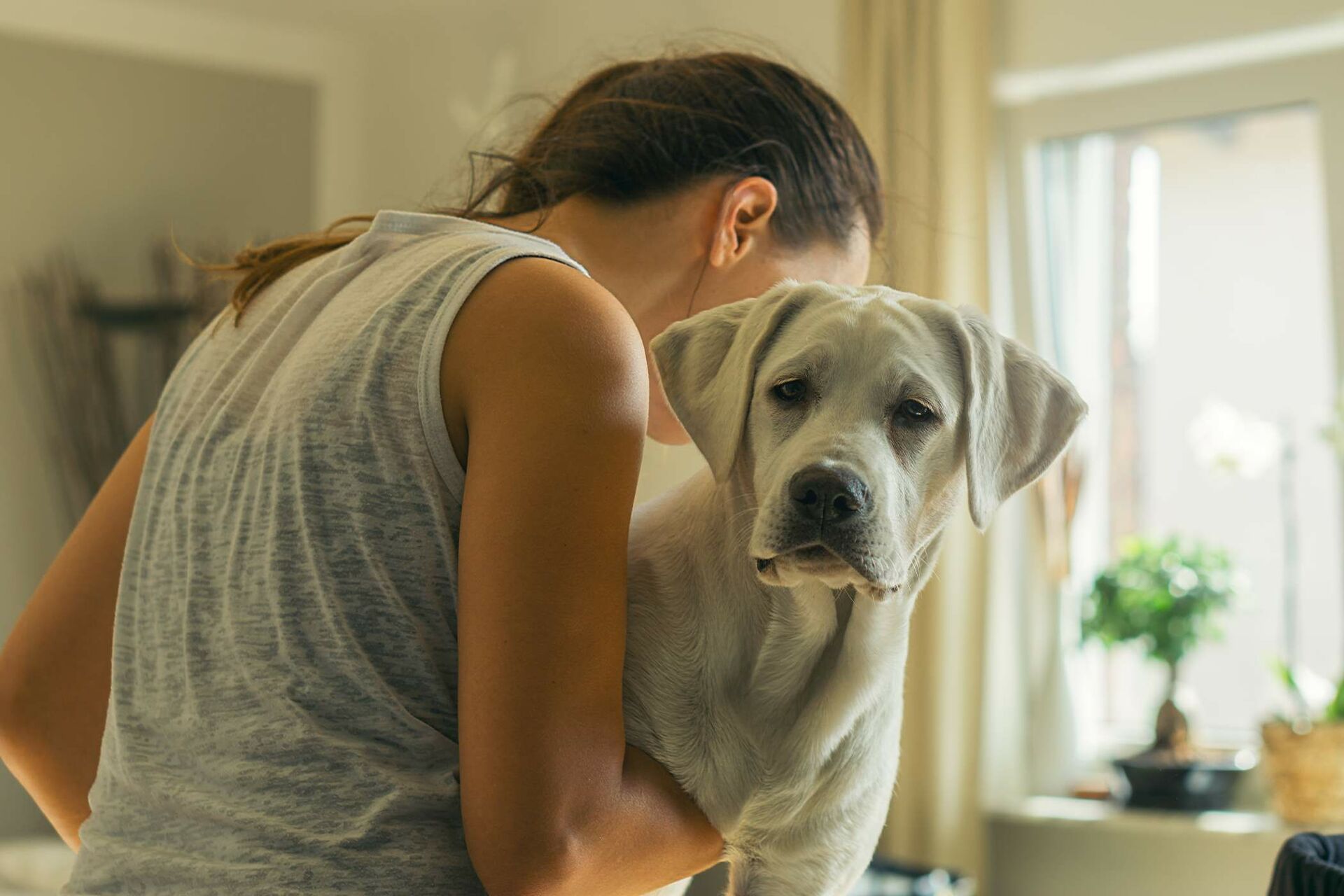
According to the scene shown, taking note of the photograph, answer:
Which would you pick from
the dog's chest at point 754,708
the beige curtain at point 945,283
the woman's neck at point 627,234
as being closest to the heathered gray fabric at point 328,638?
the dog's chest at point 754,708

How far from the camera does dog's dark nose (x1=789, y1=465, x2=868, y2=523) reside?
0.88m

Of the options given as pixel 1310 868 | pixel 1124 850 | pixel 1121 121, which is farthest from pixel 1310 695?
pixel 1310 868

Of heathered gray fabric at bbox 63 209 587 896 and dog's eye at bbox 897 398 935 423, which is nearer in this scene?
heathered gray fabric at bbox 63 209 587 896

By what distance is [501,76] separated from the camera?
4723mm

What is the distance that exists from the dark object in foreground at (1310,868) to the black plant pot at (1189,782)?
6.70 ft

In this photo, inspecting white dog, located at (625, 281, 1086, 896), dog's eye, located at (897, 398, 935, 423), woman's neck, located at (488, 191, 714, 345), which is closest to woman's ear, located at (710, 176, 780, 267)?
woman's neck, located at (488, 191, 714, 345)

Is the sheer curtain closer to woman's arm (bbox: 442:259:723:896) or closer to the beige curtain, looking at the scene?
the beige curtain

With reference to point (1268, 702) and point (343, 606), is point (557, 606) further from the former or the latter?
point (1268, 702)

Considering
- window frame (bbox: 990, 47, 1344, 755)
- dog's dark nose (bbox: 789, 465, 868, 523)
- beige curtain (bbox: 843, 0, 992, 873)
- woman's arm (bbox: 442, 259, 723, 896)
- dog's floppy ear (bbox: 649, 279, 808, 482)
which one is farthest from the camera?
beige curtain (bbox: 843, 0, 992, 873)

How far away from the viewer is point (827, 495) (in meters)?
0.88

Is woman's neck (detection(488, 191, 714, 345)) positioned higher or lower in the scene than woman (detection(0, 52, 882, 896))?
higher

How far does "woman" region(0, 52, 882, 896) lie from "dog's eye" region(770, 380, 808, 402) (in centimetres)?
19

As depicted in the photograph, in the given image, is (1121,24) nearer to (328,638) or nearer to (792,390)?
(792,390)

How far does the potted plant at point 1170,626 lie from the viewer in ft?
9.57
